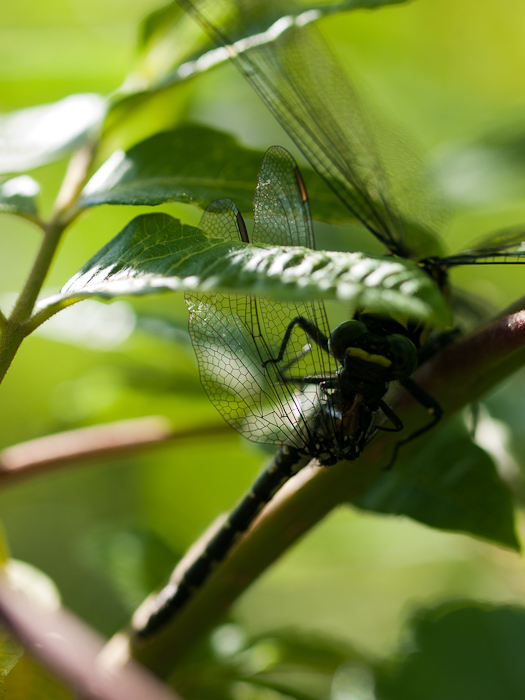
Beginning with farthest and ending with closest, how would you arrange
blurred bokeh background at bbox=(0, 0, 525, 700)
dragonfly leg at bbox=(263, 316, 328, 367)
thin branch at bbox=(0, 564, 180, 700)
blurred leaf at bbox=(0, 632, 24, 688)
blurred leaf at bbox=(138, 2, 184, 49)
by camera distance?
blurred bokeh background at bbox=(0, 0, 525, 700)
blurred leaf at bbox=(138, 2, 184, 49)
dragonfly leg at bbox=(263, 316, 328, 367)
blurred leaf at bbox=(0, 632, 24, 688)
thin branch at bbox=(0, 564, 180, 700)

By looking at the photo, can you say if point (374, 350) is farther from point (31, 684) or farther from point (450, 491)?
point (31, 684)

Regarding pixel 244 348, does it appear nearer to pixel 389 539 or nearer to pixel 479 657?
pixel 479 657

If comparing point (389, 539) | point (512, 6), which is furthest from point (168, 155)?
point (512, 6)

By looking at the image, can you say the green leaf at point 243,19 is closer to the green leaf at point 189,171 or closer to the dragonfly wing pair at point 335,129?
the dragonfly wing pair at point 335,129

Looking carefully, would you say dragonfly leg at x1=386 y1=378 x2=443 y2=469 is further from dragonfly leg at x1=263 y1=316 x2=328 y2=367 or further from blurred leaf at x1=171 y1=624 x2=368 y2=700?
blurred leaf at x1=171 y1=624 x2=368 y2=700

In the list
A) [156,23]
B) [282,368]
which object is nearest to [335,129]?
[156,23]

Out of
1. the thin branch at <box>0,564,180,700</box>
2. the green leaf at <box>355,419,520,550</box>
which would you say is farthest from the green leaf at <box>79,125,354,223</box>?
the thin branch at <box>0,564,180,700</box>
